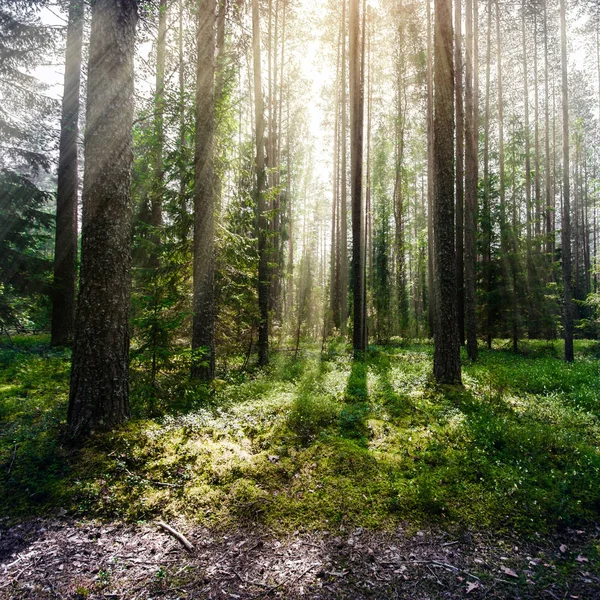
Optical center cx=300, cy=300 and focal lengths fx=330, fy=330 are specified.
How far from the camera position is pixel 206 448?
4238 millimetres

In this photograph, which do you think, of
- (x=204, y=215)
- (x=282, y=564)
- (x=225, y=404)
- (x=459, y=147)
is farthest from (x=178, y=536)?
(x=459, y=147)

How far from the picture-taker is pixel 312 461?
4.21m

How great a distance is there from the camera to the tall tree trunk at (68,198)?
1124 centimetres

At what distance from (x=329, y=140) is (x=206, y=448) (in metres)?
25.7

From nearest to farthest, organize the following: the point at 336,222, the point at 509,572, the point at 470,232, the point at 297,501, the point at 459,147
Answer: the point at 509,572, the point at 297,501, the point at 470,232, the point at 459,147, the point at 336,222

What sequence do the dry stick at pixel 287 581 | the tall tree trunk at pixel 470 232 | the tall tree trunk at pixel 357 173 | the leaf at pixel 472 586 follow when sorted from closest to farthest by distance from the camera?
the dry stick at pixel 287 581
the leaf at pixel 472 586
the tall tree trunk at pixel 470 232
the tall tree trunk at pixel 357 173

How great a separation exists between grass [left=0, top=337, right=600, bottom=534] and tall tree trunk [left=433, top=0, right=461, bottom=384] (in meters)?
1.15

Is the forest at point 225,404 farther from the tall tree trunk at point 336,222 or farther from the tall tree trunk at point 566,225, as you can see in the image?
the tall tree trunk at point 336,222

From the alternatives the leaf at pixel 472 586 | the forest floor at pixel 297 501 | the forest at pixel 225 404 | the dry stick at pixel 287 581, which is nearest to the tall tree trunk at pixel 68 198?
the forest at pixel 225 404

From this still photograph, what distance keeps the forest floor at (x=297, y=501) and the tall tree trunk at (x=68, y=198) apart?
599cm

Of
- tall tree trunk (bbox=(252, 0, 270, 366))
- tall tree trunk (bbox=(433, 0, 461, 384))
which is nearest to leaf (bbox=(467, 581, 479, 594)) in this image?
tall tree trunk (bbox=(433, 0, 461, 384))

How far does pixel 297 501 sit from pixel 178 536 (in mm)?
1193

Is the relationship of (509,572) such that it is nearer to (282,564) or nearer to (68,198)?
(282,564)

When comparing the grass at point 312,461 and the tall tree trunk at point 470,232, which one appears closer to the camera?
the grass at point 312,461
